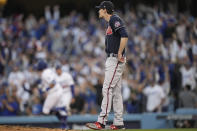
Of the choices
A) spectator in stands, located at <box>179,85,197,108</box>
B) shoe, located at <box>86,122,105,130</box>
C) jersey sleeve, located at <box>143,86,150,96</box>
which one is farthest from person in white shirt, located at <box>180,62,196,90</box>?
shoe, located at <box>86,122,105,130</box>

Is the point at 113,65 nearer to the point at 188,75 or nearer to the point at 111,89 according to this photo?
the point at 111,89

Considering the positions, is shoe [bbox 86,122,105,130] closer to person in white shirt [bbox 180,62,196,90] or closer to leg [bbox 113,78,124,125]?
leg [bbox 113,78,124,125]

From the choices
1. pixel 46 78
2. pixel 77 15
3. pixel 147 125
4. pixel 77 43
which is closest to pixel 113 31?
pixel 46 78

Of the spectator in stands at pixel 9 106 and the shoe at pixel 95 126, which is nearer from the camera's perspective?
the shoe at pixel 95 126

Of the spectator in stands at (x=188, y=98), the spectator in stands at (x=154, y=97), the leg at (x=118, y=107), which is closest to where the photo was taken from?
the leg at (x=118, y=107)

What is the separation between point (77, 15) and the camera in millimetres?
22156

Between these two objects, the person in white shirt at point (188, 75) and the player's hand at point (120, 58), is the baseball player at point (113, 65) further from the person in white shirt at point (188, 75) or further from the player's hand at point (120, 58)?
the person in white shirt at point (188, 75)

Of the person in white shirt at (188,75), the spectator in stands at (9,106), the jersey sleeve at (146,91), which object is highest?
the person in white shirt at (188,75)

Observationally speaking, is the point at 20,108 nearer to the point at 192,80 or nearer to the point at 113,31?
the point at 192,80

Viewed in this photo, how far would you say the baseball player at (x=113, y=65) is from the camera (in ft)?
31.4

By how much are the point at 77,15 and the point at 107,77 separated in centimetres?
1270

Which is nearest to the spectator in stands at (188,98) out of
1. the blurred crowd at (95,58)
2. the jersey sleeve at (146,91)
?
the blurred crowd at (95,58)

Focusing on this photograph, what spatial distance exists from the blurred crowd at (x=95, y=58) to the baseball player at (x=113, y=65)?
6.00m

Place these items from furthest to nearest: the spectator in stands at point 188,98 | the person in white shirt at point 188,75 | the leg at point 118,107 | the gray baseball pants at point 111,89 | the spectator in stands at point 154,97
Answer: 1. the person in white shirt at point 188,75
2. the spectator in stands at point 154,97
3. the spectator in stands at point 188,98
4. the leg at point 118,107
5. the gray baseball pants at point 111,89
